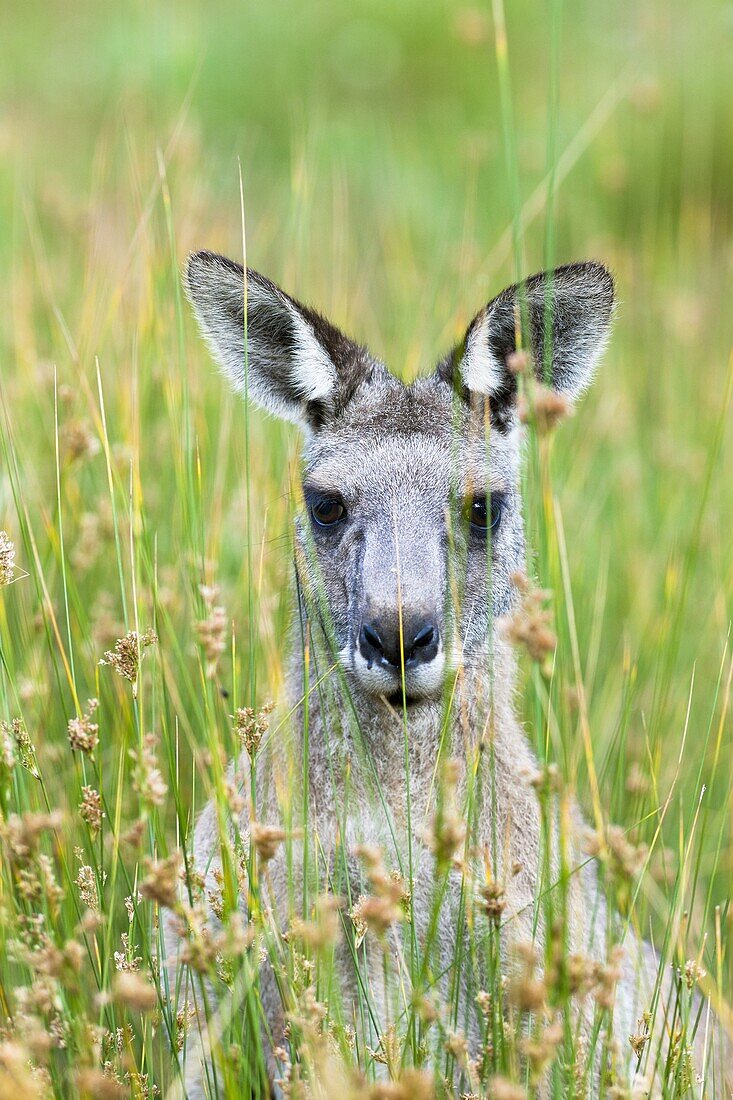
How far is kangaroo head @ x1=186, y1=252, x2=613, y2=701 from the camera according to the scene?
3.25 m

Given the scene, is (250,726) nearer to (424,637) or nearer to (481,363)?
(424,637)

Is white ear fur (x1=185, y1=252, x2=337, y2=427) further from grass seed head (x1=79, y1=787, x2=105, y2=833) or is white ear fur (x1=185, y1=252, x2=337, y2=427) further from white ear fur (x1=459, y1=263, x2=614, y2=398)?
grass seed head (x1=79, y1=787, x2=105, y2=833)

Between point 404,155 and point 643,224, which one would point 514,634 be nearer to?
point 643,224

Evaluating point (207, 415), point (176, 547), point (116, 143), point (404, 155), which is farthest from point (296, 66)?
point (176, 547)

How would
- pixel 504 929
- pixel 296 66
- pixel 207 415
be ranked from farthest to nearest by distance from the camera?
pixel 296 66, pixel 207 415, pixel 504 929

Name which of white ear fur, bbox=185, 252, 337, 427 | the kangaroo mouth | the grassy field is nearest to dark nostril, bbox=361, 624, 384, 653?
the kangaroo mouth

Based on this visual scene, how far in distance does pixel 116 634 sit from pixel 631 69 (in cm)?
693

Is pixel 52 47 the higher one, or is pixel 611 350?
pixel 52 47

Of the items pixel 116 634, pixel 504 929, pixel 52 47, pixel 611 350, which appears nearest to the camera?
pixel 504 929

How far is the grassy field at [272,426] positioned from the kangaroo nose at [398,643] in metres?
0.29

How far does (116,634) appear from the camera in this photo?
4.31 m

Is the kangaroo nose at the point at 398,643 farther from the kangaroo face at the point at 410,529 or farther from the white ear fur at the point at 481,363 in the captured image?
the white ear fur at the point at 481,363

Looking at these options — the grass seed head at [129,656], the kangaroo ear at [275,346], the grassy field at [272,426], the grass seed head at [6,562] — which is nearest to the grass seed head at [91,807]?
the grassy field at [272,426]

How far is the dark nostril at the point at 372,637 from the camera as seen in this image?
10.4ft
